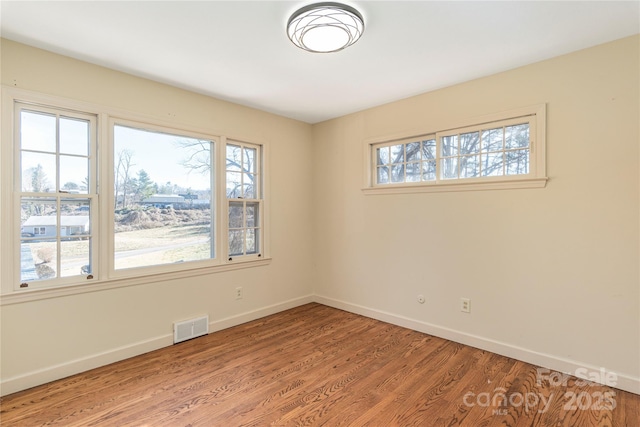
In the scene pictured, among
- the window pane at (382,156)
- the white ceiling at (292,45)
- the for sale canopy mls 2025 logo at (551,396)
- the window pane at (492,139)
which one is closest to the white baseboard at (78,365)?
the white ceiling at (292,45)

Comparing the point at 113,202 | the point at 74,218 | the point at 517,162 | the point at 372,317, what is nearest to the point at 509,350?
the point at 372,317

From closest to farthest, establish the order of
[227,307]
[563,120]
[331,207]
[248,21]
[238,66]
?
[248,21]
[563,120]
[238,66]
[227,307]
[331,207]

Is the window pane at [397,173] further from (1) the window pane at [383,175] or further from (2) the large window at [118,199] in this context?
(2) the large window at [118,199]

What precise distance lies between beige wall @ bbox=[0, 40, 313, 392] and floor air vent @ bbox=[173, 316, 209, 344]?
2.4 inches

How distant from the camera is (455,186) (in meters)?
2.99

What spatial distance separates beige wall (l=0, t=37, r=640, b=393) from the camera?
221 cm

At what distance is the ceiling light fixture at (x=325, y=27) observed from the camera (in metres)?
1.84

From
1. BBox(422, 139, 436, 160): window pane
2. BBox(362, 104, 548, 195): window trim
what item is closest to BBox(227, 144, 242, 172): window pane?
BBox(362, 104, 548, 195): window trim

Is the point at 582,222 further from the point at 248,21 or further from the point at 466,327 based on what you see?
the point at 248,21

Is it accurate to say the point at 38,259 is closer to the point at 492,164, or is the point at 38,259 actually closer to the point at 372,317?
the point at 372,317

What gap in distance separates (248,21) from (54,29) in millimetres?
1345

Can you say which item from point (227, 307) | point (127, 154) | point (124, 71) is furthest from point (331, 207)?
point (124, 71)

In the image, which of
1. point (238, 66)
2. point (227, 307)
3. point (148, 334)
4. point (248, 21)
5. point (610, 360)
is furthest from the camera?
point (227, 307)

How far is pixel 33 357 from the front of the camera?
225 cm
